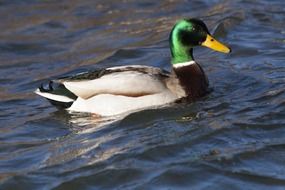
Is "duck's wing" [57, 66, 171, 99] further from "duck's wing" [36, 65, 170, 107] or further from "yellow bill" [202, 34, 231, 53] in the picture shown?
"yellow bill" [202, 34, 231, 53]

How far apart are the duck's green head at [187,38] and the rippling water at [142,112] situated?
0.57m

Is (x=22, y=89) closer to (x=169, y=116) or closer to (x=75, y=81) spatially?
(x=75, y=81)

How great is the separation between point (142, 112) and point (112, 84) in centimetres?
48

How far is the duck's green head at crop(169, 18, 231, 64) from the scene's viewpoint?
34.1ft

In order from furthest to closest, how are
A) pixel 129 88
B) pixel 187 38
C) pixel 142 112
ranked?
pixel 187 38 < pixel 129 88 < pixel 142 112

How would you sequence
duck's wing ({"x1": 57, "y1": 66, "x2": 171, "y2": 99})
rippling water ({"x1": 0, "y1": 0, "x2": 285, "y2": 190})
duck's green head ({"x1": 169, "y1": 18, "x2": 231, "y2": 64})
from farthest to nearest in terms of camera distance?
duck's green head ({"x1": 169, "y1": 18, "x2": 231, "y2": 64}), duck's wing ({"x1": 57, "y1": 66, "x2": 171, "y2": 99}), rippling water ({"x1": 0, "y1": 0, "x2": 285, "y2": 190})

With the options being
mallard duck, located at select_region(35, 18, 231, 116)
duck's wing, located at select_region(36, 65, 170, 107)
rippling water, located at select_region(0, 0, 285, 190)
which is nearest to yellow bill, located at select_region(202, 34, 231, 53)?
mallard duck, located at select_region(35, 18, 231, 116)

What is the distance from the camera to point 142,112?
965 cm

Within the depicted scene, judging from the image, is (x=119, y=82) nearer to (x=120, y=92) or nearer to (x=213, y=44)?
(x=120, y=92)

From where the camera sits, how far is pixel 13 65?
12.7 metres

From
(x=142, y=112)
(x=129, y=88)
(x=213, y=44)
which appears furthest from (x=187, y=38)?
A: (x=142, y=112)

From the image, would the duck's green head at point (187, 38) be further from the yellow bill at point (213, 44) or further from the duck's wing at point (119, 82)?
the duck's wing at point (119, 82)

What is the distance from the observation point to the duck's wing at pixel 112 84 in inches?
385

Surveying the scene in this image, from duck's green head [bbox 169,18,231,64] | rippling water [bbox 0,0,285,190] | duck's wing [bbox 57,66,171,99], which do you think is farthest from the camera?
duck's green head [bbox 169,18,231,64]
